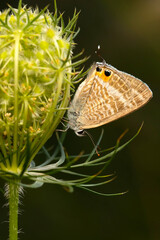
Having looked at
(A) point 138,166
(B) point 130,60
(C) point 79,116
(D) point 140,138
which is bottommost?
(C) point 79,116

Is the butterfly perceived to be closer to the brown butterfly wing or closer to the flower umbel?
the brown butterfly wing


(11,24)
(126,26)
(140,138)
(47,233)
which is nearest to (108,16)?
(126,26)

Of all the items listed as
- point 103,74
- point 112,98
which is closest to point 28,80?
point 103,74

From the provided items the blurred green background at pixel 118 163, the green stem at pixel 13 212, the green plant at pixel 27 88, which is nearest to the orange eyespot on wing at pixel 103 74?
the green plant at pixel 27 88

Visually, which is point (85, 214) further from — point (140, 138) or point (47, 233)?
point (140, 138)

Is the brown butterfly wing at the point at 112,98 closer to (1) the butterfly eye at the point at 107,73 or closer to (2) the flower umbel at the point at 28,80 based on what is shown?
(1) the butterfly eye at the point at 107,73

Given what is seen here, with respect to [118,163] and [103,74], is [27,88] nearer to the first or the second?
[103,74]

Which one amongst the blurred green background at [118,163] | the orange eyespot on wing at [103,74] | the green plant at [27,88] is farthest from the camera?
the blurred green background at [118,163]
